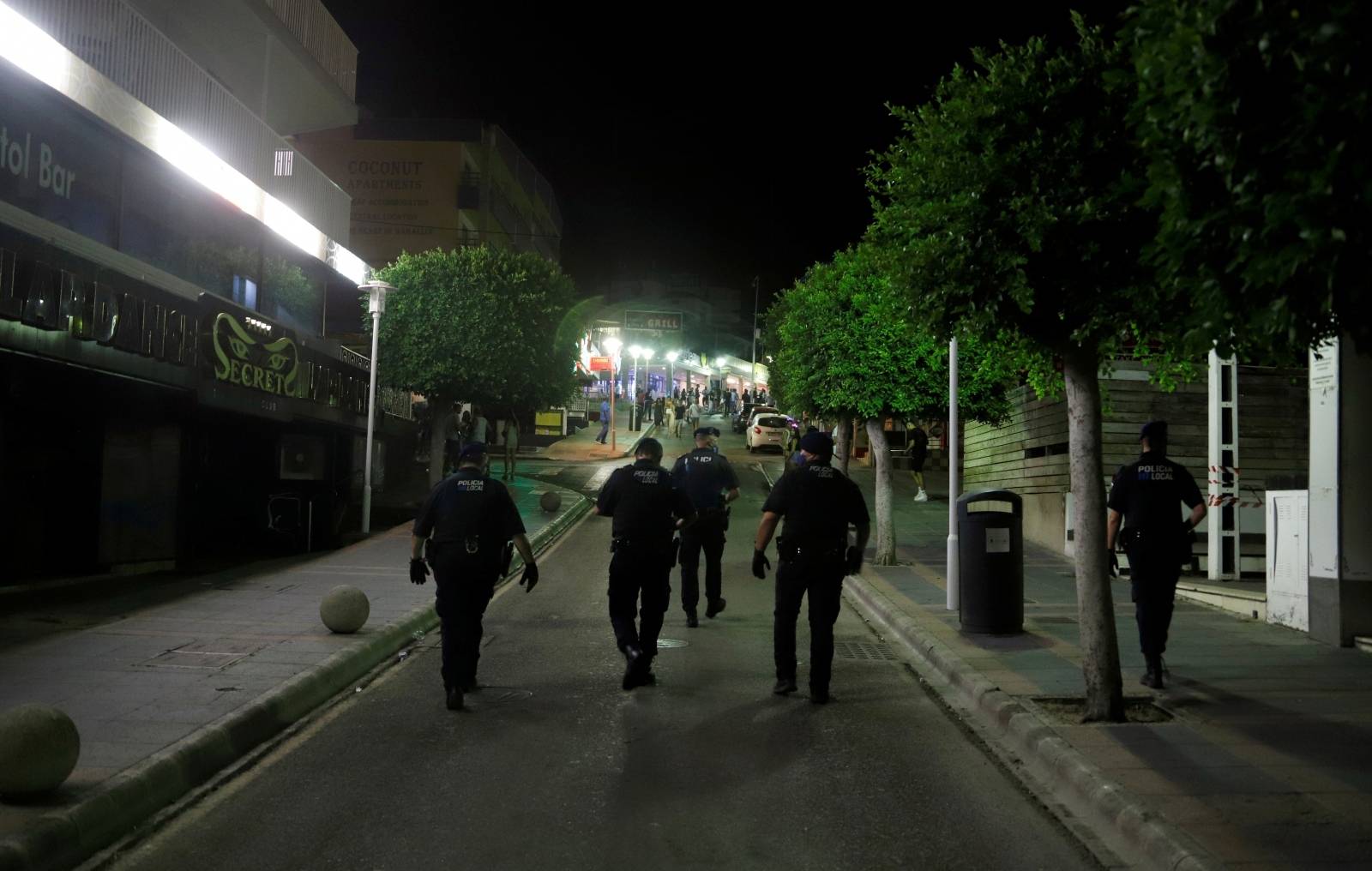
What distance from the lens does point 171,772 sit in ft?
19.1

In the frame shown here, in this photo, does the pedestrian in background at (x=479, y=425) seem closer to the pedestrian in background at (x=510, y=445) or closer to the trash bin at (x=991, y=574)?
the pedestrian in background at (x=510, y=445)

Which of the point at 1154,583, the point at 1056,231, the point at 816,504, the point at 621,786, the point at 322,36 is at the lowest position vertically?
the point at 621,786

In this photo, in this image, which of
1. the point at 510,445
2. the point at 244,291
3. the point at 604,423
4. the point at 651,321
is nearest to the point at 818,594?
the point at 244,291

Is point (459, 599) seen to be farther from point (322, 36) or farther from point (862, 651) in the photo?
point (322, 36)

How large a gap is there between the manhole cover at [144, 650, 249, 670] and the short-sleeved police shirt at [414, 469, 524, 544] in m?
2.01

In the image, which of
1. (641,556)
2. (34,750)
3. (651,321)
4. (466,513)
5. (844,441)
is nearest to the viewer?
(34,750)

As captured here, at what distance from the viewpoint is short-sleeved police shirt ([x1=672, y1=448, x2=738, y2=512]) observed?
12.2 m

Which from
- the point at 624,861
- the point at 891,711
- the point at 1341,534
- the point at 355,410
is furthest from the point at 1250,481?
the point at 355,410

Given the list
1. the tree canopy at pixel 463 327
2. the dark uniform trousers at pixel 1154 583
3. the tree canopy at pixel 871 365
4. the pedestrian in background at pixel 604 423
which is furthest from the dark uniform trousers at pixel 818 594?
the pedestrian in background at pixel 604 423

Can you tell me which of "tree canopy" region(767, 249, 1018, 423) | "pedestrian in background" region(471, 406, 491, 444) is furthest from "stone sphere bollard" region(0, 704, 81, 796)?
"pedestrian in background" region(471, 406, 491, 444)

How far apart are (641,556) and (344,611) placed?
3.05 metres

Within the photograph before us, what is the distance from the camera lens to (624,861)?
15.7 ft

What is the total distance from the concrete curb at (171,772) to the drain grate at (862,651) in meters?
4.19

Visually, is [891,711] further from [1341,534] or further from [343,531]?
[343,531]
